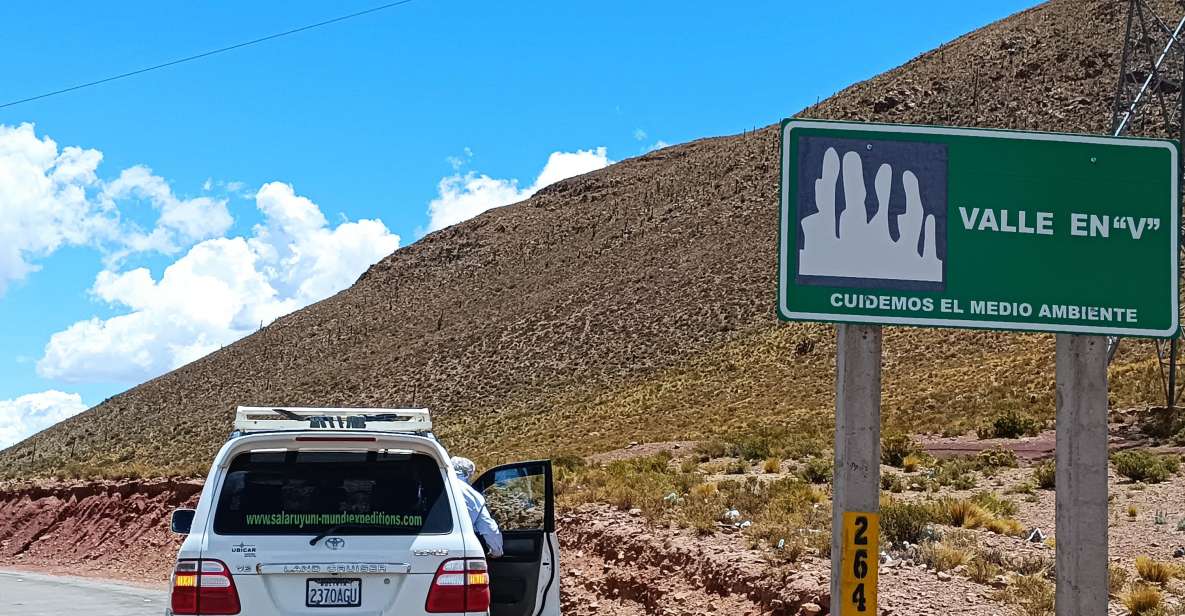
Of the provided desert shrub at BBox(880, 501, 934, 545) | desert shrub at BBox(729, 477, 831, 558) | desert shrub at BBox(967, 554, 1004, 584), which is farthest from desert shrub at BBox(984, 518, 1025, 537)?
desert shrub at BBox(967, 554, 1004, 584)

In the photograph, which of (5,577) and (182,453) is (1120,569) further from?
(182,453)

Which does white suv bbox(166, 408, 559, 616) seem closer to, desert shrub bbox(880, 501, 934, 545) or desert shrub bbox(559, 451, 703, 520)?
desert shrub bbox(880, 501, 934, 545)

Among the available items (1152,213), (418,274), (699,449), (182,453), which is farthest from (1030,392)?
(418,274)

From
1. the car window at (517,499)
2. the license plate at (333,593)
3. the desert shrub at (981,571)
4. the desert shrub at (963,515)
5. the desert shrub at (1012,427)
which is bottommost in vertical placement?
the desert shrub at (981,571)

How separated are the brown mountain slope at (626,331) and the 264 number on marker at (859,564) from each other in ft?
112

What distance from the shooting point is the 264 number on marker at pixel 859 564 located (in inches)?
249

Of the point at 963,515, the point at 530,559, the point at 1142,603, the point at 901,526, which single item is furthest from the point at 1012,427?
the point at 530,559

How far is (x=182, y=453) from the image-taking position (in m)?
60.9

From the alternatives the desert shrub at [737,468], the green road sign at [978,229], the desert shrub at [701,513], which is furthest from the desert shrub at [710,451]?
the green road sign at [978,229]

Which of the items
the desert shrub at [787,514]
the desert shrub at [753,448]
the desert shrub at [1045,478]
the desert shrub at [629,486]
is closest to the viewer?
the desert shrub at [787,514]

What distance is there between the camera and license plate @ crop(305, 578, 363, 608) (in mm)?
5945

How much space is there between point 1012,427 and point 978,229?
96.4 feet

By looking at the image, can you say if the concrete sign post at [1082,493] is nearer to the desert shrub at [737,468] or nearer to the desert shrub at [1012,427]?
the desert shrub at [737,468]

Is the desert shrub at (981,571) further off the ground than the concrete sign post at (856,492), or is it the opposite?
the concrete sign post at (856,492)
